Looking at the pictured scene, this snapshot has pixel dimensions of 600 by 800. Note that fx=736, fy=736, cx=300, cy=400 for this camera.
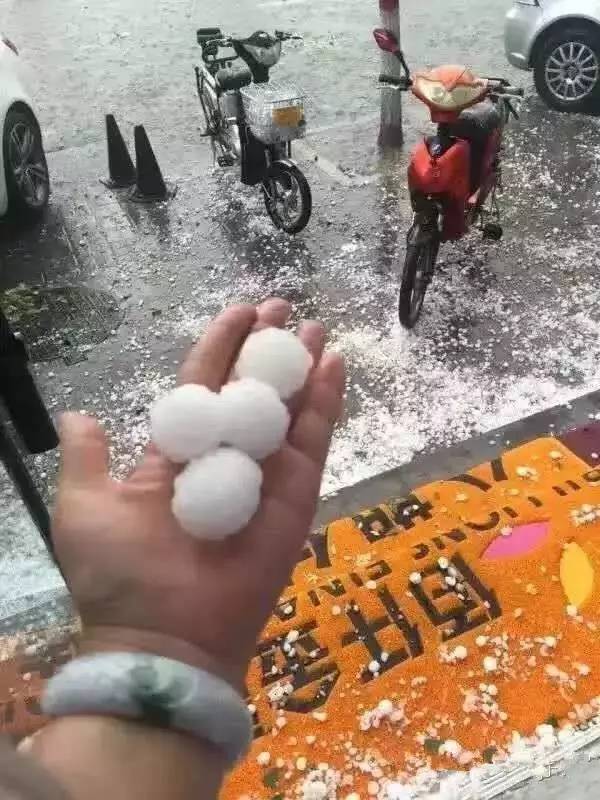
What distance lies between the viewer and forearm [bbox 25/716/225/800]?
3.46 ft

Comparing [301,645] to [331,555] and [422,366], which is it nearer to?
[331,555]

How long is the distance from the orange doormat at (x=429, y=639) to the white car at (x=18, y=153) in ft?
12.8

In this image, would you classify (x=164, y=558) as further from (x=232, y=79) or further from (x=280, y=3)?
(x=280, y=3)

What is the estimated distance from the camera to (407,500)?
126 inches

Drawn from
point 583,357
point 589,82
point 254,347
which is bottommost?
point 583,357

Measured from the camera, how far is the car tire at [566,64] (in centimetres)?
646

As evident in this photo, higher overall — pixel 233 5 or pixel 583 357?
pixel 233 5

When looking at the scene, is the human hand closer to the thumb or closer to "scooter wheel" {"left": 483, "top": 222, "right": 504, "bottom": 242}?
the thumb

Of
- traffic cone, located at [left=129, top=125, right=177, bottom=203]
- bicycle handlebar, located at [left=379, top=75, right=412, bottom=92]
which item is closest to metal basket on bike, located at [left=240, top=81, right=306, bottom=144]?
bicycle handlebar, located at [left=379, top=75, right=412, bottom=92]

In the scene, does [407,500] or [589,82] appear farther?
[589,82]

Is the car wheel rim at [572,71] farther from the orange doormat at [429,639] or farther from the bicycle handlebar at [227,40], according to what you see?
the orange doormat at [429,639]

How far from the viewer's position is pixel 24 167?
18.3ft

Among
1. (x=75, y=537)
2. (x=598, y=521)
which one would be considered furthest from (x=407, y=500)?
(x=75, y=537)

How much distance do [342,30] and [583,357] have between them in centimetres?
700
